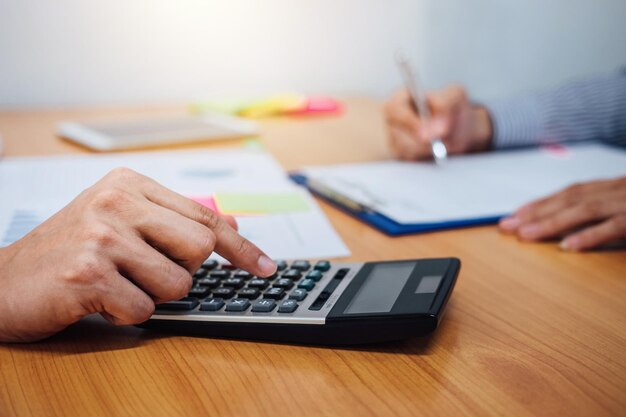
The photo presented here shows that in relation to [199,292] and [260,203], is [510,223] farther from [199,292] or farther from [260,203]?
[199,292]

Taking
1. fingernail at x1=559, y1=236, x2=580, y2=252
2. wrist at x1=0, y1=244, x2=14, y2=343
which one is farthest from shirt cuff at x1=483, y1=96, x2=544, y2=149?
wrist at x1=0, y1=244, x2=14, y2=343

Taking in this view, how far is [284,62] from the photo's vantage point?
1.74m

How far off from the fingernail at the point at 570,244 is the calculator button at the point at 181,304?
1.30 ft

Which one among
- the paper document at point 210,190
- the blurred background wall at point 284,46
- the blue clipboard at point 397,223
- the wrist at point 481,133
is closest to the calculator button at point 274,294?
the paper document at point 210,190

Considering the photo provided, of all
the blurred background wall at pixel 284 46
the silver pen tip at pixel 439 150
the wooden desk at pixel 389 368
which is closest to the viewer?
the wooden desk at pixel 389 368

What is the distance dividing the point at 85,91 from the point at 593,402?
1386mm

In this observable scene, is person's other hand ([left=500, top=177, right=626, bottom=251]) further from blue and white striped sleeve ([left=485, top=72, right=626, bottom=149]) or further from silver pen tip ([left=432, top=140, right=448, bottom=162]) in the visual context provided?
blue and white striped sleeve ([left=485, top=72, right=626, bottom=149])

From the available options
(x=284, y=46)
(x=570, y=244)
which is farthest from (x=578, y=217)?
(x=284, y=46)

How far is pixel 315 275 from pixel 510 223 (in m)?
0.30

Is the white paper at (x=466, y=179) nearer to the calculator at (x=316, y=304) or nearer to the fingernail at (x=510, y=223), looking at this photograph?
the fingernail at (x=510, y=223)

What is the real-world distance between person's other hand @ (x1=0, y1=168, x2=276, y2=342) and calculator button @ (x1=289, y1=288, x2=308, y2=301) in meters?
0.06

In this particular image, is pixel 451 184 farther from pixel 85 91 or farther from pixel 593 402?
pixel 85 91

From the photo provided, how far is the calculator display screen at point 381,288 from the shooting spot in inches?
21.4

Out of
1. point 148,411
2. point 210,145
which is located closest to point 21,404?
point 148,411
